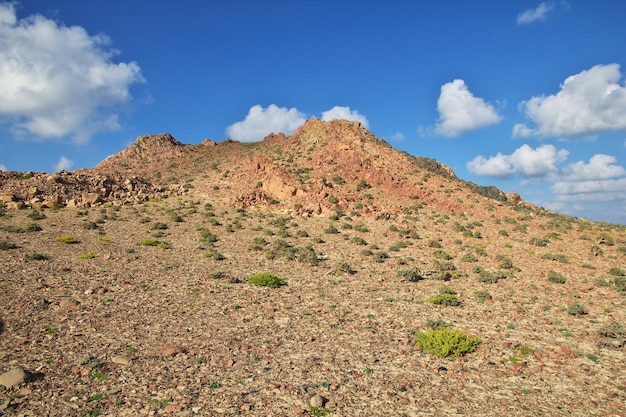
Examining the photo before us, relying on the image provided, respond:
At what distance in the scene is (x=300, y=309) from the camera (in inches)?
644

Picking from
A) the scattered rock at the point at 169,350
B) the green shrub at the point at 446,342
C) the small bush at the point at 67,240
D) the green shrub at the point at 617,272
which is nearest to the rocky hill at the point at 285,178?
the small bush at the point at 67,240

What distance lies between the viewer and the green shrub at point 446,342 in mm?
12484

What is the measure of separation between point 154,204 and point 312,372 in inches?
1427

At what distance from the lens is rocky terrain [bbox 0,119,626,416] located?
32.2 feet

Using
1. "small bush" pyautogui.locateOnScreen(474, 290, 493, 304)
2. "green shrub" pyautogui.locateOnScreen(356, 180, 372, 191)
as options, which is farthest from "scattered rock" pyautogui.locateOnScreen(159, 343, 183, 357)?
"green shrub" pyautogui.locateOnScreen(356, 180, 372, 191)

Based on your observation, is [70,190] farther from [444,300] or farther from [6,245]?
[444,300]

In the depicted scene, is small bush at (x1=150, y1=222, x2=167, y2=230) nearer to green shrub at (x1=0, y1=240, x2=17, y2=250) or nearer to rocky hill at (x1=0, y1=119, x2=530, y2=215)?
green shrub at (x1=0, y1=240, x2=17, y2=250)

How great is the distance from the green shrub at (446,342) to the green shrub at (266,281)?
8135mm

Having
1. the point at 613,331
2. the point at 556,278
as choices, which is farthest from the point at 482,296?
the point at 556,278

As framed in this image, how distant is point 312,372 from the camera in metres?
11.1

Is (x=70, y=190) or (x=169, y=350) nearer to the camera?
(x=169, y=350)

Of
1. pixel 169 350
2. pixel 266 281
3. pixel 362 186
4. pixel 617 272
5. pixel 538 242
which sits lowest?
pixel 169 350

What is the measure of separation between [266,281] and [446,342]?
31.6 feet

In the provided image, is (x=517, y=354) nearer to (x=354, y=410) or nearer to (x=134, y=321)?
(x=354, y=410)
